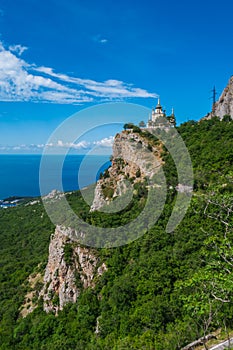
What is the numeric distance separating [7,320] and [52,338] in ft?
25.3

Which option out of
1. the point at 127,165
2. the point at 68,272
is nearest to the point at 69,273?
the point at 68,272

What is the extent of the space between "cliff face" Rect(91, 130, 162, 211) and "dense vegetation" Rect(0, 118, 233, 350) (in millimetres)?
2191

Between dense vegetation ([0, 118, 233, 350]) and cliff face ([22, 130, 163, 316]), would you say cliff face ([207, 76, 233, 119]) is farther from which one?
cliff face ([22, 130, 163, 316])

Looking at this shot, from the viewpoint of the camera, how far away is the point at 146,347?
409 inches

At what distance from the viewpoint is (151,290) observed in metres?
15.3

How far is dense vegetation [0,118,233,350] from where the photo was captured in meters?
10.8

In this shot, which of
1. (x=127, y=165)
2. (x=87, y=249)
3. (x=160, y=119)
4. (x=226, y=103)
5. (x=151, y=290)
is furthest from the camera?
(x=160, y=119)

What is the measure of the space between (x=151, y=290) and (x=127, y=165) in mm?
18991

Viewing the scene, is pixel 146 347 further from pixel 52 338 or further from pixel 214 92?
pixel 214 92

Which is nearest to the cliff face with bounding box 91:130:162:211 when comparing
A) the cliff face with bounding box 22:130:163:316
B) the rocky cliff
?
the cliff face with bounding box 22:130:163:316

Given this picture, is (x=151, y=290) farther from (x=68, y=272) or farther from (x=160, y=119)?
(x=160, y=119)

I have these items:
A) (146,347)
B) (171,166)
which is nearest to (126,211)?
(171,166)

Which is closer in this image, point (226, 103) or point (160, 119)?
point (226, 103)

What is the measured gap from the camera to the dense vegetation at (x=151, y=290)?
10.8 meters
